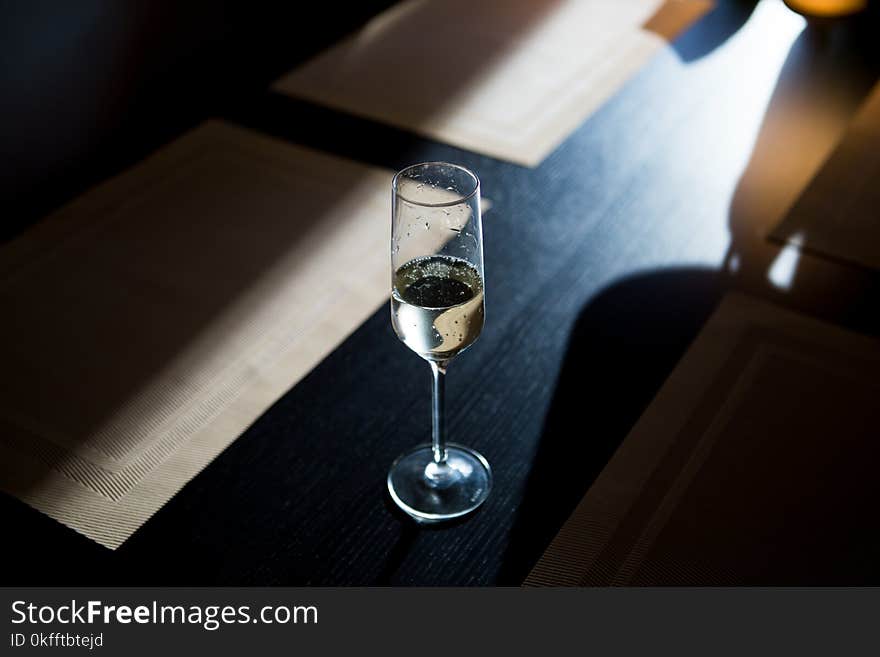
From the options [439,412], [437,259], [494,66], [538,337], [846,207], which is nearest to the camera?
[437,259]

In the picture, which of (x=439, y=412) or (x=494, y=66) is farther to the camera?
(x=494, y=66)

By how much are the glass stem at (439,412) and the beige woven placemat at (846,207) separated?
→ 1.61ft

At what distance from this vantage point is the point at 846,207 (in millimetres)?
1091

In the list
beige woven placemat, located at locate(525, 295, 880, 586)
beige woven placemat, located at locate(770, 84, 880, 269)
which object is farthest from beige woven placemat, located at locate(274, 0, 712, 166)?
beige woven placemat, located at locate(525, 295, 880, 586)

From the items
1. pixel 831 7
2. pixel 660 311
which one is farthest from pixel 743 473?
pixel 831 7

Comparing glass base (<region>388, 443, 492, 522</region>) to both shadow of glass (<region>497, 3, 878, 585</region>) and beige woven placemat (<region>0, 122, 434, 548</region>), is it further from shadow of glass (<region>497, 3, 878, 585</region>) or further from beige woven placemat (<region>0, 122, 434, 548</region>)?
beige woven placemat (<region>0, 122, 434, 548</region>)

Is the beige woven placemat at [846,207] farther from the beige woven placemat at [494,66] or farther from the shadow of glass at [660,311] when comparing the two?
the beige woven placemat at [494,66]

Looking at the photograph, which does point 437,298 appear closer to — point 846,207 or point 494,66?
point 846,207

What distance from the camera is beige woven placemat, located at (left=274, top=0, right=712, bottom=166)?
131 cm

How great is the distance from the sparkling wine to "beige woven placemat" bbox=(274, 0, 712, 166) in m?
0.58

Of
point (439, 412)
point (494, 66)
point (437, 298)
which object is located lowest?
point (494, 66)

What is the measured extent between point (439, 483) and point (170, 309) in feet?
1.29
